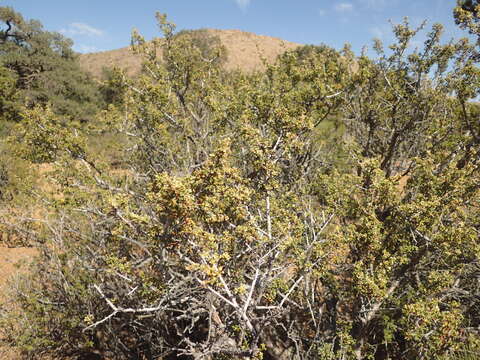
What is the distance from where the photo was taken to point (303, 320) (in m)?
8.41

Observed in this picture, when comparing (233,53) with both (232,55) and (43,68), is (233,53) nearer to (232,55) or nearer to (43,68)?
(232,55)

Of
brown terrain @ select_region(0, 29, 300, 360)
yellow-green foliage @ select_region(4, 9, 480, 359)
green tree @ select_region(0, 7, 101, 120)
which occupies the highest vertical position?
brown terrain @ select_region(0, 29, 300, 360)

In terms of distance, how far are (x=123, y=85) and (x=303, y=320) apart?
8294mm

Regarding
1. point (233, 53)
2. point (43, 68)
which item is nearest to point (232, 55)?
point (233, 53)

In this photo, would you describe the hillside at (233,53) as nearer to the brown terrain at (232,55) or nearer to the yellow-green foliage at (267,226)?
the brown terrain at (232,55)

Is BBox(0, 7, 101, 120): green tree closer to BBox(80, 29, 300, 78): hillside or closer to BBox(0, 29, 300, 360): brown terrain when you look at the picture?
BBox(0, 29, 300, 360): brown terrain

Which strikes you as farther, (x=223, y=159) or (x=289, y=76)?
(x=289, y=76)

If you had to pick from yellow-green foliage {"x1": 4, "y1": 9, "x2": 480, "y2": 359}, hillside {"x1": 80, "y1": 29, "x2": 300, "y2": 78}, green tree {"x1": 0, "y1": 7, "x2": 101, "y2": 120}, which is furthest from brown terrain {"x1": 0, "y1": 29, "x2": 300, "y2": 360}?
yellow-green foliage {"x1": 4, "y1": 9, "x2": 480, "y2": 359}

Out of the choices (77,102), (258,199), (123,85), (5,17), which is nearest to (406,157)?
(258,199)

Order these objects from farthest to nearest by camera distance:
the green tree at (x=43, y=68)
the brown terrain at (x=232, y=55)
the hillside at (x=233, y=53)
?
1. the hillside at (x=233, y=53)
2. the brown terrain at (x=232, y=55)
3. the green tree at (x=43, y=68)

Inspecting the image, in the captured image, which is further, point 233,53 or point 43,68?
point 233,53

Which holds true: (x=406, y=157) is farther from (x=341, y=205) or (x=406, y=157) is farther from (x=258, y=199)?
(x=258, y=199)

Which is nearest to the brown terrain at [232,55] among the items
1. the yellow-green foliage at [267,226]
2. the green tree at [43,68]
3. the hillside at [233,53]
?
the hillside at [233,53]

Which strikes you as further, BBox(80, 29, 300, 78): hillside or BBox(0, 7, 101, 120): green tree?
BBox(80, 29, 300, 78): hillside
